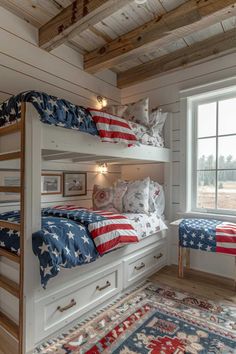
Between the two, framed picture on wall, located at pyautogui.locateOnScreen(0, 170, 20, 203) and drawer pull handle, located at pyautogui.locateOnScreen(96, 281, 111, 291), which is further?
framed picture on wall, located at pyautogui.locateOnScreen(0, 170, 20, 203)

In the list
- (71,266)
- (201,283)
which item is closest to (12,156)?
(71,266)

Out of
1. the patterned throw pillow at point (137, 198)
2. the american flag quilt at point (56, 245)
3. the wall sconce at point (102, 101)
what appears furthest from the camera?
the wall sconce at point (102, 101)

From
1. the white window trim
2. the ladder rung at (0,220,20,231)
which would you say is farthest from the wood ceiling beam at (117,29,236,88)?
the ladder rung at (0,220,20,231)

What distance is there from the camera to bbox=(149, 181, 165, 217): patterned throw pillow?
2.66 meters

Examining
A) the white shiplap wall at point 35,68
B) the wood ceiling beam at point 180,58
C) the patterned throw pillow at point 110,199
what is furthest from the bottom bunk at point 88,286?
the wood ceiling beam at point 180,58

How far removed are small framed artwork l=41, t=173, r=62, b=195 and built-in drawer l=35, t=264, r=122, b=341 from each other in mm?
1079

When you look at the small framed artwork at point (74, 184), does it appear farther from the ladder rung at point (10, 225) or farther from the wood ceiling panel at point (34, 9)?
the wood ceiling panel at point (34, 9)

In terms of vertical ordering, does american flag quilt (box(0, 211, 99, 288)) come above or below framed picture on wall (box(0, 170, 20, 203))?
below

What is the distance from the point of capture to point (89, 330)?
1.61 metres

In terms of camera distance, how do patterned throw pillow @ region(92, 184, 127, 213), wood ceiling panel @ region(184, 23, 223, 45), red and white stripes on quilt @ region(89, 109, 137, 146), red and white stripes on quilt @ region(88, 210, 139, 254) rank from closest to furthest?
red and white stripes on quilt @ region(88, 210, 139, 254)
red and white stripes on quilt @ region(89, 109, 137, 146)
wood ceiling panel @ region(184, 23, 223, 45)
patterned throw pillow @ region(92, 184, 127, 213)

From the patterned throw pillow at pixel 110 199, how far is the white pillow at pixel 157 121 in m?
0.76

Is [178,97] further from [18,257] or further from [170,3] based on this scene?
[18,257]

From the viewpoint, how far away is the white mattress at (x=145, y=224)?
2.21 metres

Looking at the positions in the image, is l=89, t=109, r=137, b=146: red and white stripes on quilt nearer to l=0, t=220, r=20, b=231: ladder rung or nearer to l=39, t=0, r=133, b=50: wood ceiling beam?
l=39, t=0, r=133, b=50: wood ceiling beam
